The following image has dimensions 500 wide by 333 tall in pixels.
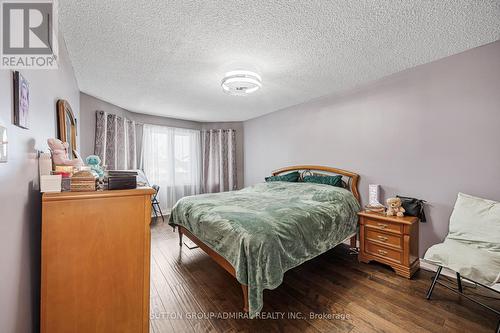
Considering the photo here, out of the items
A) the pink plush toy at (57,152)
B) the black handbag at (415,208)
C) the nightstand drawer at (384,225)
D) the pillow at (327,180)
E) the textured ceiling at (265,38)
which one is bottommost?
the nightstand drawer at (384,225)

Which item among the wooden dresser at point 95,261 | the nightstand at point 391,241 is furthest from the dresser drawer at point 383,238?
the wooden dresser at point 95,261

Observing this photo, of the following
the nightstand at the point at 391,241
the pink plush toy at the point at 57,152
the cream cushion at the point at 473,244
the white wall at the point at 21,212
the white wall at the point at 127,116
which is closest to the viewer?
the white wall at the point at 21,212

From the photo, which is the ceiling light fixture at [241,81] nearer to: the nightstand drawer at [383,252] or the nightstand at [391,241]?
the nightstand at [391,241]

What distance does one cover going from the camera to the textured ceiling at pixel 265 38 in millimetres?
1509

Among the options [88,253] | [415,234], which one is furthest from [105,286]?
[415,234]

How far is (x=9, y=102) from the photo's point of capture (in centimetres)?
88

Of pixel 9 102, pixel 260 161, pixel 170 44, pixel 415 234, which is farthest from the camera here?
pixel 260 161

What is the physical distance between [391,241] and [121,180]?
2746 mm

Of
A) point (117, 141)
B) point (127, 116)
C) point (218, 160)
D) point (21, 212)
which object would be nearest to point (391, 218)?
point (21, 212)

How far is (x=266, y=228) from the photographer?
67.6 inches

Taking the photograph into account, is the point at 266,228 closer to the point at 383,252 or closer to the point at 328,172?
the point at 383,252

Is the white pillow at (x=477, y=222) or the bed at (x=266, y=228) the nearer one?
the bed at (x=266, y=228)

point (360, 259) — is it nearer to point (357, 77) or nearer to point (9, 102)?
point (357, 77)

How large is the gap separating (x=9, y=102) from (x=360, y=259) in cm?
330
